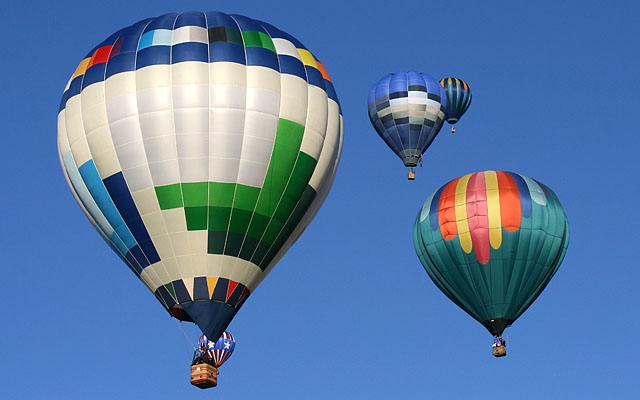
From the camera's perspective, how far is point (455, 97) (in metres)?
40.3

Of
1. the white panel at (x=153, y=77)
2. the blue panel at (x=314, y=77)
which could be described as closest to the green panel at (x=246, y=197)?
the white panel at (x=153, y=77)

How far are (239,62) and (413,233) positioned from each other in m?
8.23

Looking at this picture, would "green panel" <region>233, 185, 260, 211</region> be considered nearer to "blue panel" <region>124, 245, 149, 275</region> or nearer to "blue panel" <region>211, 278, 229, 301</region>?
"blue panel" <region>211, 278, 229, 301</region>

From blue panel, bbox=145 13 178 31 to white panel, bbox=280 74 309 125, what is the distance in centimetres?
238

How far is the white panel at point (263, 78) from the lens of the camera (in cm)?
2258

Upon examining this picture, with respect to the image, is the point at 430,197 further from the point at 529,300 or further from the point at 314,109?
the point at 314,109

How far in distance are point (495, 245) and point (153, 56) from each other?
9.03 meters

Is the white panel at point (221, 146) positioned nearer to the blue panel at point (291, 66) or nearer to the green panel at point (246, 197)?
the green panel at point (246, 197)

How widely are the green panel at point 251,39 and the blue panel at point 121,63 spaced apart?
80.6 inches

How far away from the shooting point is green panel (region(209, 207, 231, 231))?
22.0 m

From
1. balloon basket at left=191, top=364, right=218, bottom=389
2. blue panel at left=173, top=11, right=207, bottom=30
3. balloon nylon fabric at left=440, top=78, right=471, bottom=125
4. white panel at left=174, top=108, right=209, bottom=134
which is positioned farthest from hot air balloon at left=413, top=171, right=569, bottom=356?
balloon nylon fabric at left=440, top=78, right=471, bottom=125

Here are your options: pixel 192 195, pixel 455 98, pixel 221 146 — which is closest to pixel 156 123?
pixel 221 146

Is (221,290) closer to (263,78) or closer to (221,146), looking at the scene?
(221,146)

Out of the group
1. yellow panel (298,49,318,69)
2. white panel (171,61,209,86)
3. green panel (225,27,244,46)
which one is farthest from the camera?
yellow panel (298,49,318,69)
